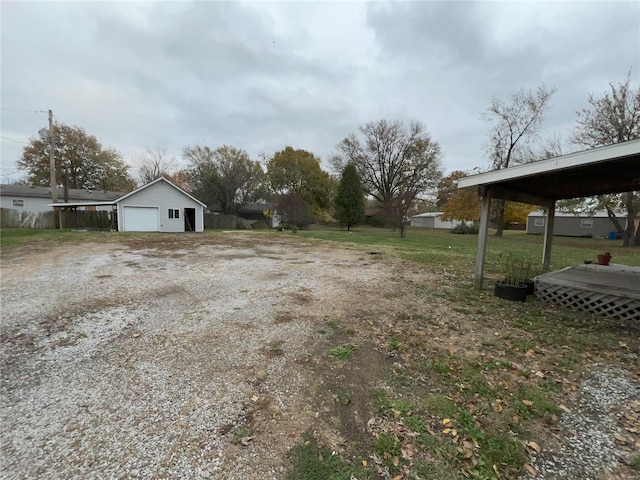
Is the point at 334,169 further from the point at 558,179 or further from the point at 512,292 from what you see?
the point at 512,292

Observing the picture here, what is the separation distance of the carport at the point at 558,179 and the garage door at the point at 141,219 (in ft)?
73.6

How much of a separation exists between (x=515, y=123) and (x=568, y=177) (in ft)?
68.1

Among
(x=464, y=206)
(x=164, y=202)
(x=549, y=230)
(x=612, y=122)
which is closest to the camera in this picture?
(x=549, y=230)

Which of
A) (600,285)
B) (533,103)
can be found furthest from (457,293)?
(533,103)

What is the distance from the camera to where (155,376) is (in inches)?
105

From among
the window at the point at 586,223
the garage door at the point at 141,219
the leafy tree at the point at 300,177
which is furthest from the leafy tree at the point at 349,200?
the window at the point at 586,223

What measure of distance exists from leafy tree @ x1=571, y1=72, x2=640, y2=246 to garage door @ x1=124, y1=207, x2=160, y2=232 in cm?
2851

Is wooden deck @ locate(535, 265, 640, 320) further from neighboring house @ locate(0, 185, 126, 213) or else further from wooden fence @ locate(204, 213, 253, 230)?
neighboring house @ locate(0, 185, 126, 213)

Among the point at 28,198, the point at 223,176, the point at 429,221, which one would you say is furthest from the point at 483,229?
the point at 429,221

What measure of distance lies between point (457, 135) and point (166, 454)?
100 feet

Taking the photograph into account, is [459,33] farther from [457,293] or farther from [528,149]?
[528,149]

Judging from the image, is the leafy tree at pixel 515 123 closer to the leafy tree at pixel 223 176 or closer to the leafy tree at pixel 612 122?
the leafy tree at pixel 612 122

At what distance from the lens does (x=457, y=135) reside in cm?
2641

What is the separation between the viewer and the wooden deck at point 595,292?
13.9 feet
